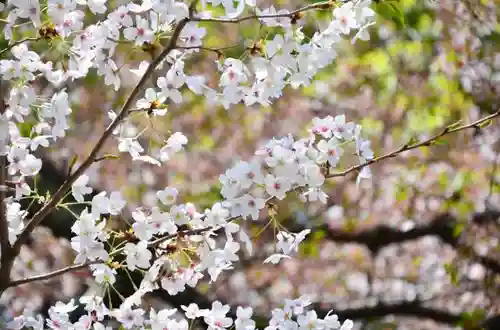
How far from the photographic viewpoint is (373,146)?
18.0ft

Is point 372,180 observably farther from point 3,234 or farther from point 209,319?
point 3,234

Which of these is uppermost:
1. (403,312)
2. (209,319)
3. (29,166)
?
(29,166)

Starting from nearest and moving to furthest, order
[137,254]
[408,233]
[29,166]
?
[137,254] < [29,166] < [408,233]

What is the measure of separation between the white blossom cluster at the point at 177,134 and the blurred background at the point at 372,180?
1488 mm

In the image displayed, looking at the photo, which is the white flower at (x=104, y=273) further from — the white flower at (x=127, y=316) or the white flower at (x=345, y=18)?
the white flower at (x=345, y=18)

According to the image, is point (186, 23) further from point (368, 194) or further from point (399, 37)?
point (368, 194)

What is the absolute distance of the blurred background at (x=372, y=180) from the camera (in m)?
4.25

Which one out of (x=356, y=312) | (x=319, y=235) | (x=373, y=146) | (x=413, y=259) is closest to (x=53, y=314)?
(x=319, y=235)

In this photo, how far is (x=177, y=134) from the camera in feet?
5.89

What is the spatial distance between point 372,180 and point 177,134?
4.05 metres

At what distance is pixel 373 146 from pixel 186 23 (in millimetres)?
4078

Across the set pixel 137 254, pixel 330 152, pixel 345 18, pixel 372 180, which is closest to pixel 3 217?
pixel 137 254

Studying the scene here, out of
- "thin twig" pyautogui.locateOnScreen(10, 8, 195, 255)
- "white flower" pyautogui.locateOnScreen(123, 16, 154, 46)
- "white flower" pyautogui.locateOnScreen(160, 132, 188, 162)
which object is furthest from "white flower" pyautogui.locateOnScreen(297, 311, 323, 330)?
"white flower" pyautogui.locateOnScreen(123, 16, 154, 46)

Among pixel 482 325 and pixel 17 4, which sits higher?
pixel 17 4
